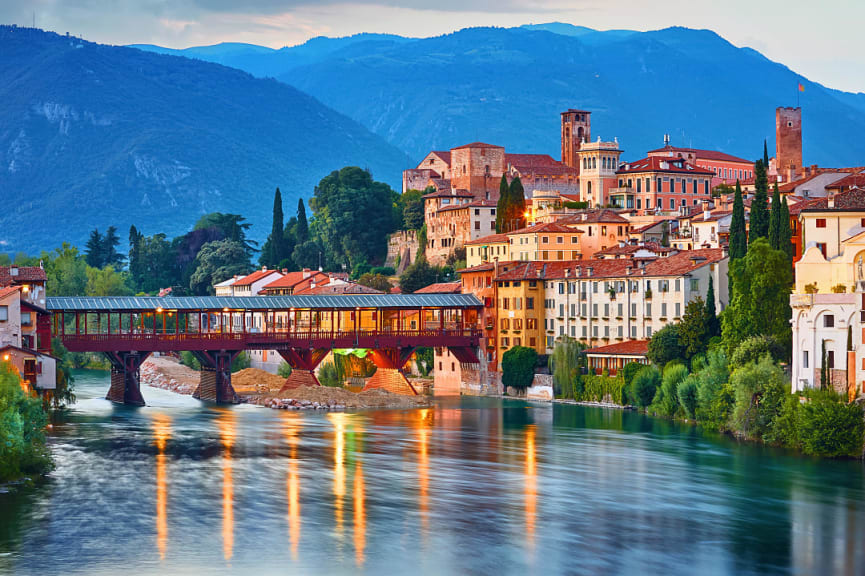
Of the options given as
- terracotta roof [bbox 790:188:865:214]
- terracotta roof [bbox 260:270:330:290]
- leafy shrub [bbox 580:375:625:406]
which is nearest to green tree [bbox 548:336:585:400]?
leafy shrub [bbox 580:375:625:406]

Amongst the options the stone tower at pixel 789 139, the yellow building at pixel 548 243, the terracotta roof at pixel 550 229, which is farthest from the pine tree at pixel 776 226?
the stone tower at pixel 789 139

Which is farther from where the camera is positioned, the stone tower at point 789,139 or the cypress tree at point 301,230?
the stone tower at point 789,139

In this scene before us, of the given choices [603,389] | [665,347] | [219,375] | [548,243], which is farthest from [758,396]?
[548,243]

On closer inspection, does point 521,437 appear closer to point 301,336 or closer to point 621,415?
point 621,415

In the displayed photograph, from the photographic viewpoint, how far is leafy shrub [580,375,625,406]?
270 feet

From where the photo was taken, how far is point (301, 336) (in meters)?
96.9

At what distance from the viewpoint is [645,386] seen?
78250 millimetres

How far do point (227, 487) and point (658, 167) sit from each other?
88.5m

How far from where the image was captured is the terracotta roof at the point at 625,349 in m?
82.8

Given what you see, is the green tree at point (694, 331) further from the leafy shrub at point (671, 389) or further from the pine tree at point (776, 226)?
the pine tree at point (776, 226)

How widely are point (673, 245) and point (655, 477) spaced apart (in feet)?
167

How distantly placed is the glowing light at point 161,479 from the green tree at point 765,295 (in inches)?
1133

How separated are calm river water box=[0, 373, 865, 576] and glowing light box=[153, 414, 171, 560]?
10 centimetres

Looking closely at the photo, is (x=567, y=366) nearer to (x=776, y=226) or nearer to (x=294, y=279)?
(x=776, y=226)
